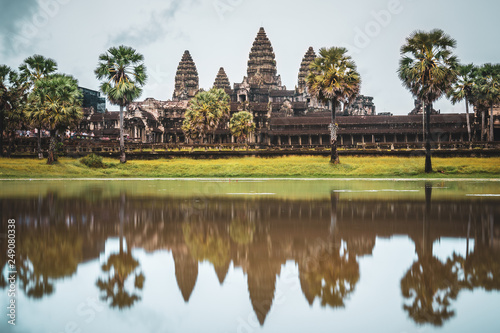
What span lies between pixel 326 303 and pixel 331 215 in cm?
873

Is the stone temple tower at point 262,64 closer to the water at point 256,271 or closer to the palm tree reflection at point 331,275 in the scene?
the water at point 256,271

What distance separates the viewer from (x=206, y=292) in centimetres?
745

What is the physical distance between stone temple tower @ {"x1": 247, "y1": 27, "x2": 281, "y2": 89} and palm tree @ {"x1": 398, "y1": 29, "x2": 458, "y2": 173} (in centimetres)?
8949

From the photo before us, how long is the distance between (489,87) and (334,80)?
25.7m

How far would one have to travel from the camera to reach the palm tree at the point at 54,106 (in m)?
45.6

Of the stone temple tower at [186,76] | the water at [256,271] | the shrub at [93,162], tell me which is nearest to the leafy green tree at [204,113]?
the shrub at [93,162]

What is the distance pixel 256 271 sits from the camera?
8516 mm

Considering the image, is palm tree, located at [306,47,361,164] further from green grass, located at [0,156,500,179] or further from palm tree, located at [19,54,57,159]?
palm tree, located at [19,54,57,159]

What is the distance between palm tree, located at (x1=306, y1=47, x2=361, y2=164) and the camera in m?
43.7

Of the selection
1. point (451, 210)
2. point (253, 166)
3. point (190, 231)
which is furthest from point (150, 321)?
point (253, 166)

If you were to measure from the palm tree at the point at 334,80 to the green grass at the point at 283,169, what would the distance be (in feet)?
10.5

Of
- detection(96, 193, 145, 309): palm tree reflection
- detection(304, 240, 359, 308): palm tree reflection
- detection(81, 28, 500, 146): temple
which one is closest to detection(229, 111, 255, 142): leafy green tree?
detection(81, 28, 500, 146): temple

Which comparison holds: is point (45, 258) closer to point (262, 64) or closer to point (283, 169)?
point (283, 169)

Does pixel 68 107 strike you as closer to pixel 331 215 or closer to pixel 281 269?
pixel 331 215
